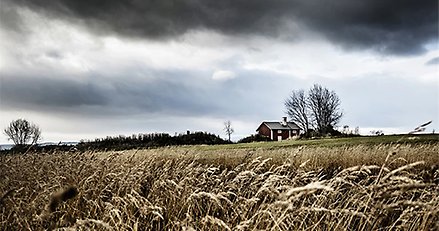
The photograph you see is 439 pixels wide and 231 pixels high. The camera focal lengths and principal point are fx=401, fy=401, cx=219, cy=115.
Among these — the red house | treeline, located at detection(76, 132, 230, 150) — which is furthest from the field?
the red house

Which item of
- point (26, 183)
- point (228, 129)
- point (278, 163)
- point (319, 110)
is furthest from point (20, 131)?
point (26, 183)

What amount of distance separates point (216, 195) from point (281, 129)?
6302cm

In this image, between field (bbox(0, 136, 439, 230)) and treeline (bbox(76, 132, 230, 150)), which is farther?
treeline (bbox(76, 132, 230, 150))

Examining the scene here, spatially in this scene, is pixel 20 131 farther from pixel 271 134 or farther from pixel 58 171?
pixel 58 171

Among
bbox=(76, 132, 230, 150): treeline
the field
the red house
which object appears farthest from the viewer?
the red house

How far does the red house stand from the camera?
2520 inches

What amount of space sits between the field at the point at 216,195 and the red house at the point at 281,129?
50.1 meters

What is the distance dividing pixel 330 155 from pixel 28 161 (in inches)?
372

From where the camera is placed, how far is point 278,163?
12742 mm

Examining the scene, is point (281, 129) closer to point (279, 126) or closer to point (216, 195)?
point (279, 126)

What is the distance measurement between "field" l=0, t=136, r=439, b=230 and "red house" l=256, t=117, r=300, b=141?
5008cm

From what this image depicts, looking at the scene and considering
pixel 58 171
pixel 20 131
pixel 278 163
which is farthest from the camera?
pixel 20 131

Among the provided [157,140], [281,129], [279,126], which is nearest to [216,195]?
[157,140]

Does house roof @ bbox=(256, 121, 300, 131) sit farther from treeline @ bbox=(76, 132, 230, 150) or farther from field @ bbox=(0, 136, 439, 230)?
field @ bbox=(0, 136, 439, 230)
